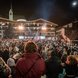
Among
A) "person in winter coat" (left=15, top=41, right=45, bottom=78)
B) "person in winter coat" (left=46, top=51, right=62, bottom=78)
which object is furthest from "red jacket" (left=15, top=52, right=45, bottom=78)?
"person in winter coat" (left=46, top=51, right=62, bottom=78)

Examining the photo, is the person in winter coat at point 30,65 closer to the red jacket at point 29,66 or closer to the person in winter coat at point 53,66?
the red jacket at point 29,66

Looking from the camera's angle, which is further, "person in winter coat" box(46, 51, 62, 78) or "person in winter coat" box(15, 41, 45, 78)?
"person in winter coat" box(46, 51, 62, 78)

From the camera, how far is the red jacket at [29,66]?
5.15 meters

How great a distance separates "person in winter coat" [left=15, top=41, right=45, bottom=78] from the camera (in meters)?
5.15

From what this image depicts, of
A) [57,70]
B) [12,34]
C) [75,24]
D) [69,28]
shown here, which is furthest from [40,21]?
[57,70]

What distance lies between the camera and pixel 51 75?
753 cm

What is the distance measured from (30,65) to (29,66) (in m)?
0.03

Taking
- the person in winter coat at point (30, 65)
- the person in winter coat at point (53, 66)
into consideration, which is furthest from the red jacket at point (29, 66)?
the person in winter coat at point (53, 66)

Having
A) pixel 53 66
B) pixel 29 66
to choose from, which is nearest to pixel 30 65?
pixel 29 66

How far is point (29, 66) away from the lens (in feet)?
17.0

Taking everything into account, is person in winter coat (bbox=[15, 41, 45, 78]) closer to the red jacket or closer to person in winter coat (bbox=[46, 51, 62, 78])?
the red jacket

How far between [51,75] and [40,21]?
51356mm

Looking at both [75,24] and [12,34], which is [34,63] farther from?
[12,34]

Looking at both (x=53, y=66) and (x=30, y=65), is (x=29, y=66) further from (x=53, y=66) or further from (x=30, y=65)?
(x=53, y=66)
